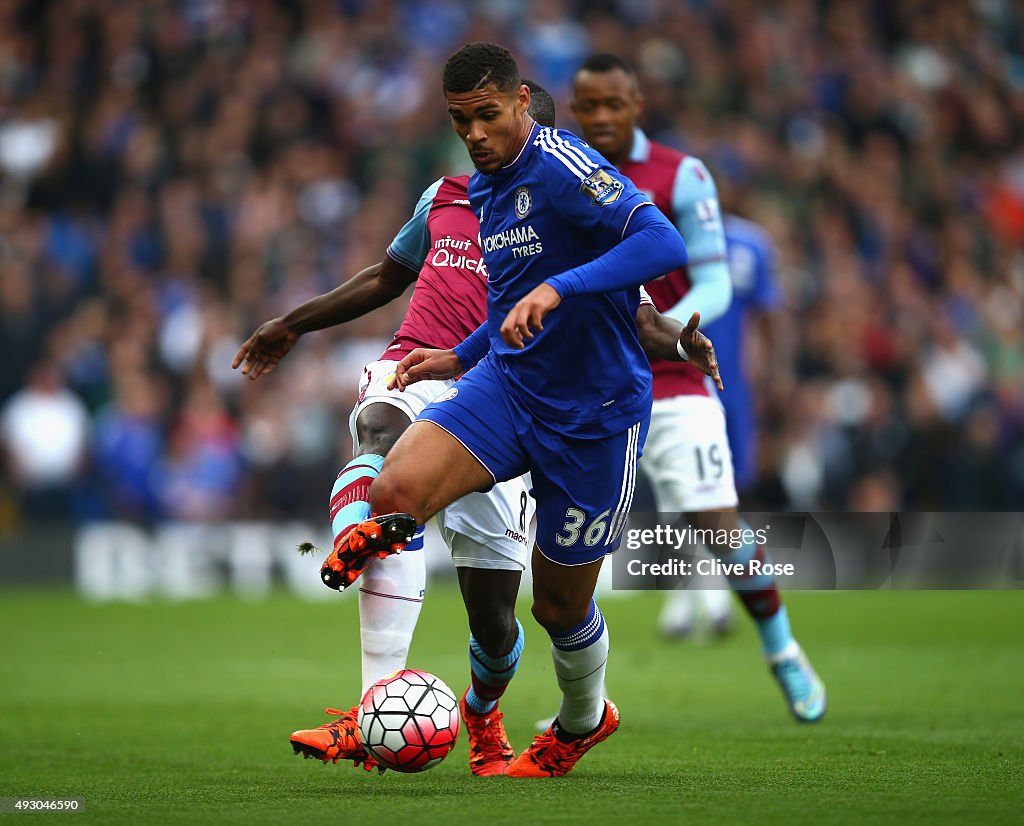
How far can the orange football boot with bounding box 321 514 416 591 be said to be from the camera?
5137 mm

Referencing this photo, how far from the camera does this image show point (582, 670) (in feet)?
19.1

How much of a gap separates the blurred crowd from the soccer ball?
881cm

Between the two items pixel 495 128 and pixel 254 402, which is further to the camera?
pixel 254 402

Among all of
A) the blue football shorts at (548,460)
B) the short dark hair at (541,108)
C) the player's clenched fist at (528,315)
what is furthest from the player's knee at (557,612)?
the short dark hair at (541,108)

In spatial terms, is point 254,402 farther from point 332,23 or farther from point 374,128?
point 332,23

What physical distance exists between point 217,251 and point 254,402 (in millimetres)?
1855

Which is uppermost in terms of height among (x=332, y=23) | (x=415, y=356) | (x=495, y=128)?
(x=332, y=23)

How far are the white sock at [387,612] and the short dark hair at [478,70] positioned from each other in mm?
1739

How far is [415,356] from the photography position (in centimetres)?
588

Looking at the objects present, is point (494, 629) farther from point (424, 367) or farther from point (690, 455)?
point (690, 455)

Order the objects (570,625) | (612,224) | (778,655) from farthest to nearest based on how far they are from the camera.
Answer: (778,655) < (570,625) < (612,224)

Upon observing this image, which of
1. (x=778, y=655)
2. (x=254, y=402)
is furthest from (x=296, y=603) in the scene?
(x=778, y=655)

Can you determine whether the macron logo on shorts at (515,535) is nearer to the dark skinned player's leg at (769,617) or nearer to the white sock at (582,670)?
the white sock at (582,670)

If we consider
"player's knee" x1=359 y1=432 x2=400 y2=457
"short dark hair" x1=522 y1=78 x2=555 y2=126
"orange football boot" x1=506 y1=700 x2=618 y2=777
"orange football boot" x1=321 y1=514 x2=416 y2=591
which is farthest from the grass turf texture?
"short dark hair" x1=522 y1=78 x2=555 y2=126
